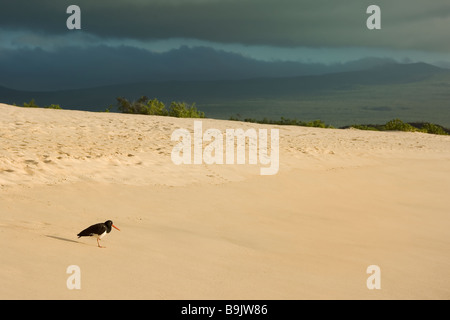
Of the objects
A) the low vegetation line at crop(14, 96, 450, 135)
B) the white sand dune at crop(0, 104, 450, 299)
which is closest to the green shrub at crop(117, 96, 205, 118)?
the low vegetation line at crop(14, 96, 450, 135)

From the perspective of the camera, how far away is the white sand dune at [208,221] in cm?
531

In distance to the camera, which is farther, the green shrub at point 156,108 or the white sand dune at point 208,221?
the green shrub at point 156,108

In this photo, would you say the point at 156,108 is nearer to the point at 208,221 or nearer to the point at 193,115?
the point at 193,115

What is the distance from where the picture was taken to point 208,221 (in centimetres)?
838

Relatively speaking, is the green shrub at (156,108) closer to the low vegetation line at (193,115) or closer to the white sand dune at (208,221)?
the low vegetation line at (193,115)

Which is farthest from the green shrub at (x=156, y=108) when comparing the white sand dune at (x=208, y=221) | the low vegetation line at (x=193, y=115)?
the white sand dune at (x=208, y=221)

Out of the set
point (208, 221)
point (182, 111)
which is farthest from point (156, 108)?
point (208, 221)

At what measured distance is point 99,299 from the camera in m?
4.58

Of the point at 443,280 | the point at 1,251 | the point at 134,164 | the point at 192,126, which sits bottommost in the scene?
the point at 443,280

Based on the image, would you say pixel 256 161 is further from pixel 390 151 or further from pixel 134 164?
pixel 390 151

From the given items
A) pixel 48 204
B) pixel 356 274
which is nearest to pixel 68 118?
pixel 48 204

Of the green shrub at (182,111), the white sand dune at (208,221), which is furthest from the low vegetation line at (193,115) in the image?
the white sand dune at (208,221)

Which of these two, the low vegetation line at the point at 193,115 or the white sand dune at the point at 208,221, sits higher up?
the low vegetation line at the point at 193,115

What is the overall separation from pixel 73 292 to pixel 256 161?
30.9 ft
